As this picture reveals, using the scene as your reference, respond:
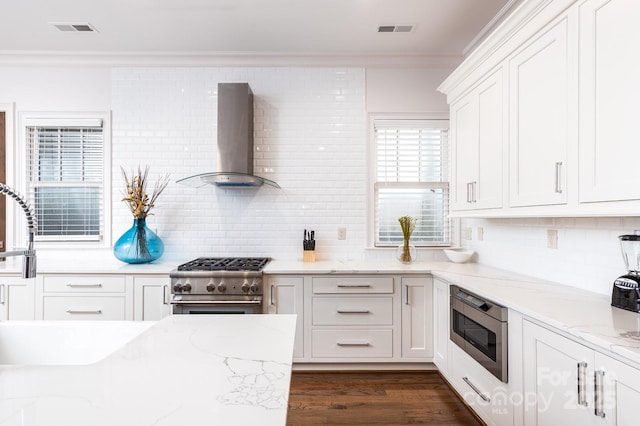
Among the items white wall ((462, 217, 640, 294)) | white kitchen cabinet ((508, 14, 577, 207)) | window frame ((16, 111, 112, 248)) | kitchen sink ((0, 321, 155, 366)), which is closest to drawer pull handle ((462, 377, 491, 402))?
white wall ((462, 217, 640, 294))

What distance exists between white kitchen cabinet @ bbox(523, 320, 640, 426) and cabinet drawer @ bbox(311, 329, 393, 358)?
1363mm

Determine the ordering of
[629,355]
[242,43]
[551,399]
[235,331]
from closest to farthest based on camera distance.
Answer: [629,355]
[235,331]
[551,399]
[242,43]

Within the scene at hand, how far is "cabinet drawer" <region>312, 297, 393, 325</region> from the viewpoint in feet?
9.84

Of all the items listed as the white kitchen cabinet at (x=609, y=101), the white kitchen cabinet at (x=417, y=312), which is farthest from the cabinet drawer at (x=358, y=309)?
the white kitchen cabinet at (x=609, y=101)

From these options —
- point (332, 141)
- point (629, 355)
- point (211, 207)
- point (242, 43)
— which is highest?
point (242, 43)

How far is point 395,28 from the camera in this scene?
306 centimetres

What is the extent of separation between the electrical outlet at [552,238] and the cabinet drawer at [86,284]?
3210 mm

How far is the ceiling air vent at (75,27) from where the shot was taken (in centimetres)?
304

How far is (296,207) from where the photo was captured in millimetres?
3590

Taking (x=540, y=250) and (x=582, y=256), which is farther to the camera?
(x=540, y=250)

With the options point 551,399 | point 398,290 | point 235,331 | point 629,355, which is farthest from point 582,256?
point 235,331

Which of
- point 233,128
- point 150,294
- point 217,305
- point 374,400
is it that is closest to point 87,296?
point 150,294

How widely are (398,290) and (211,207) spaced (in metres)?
1.96

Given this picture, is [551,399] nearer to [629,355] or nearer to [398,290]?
[629,355]
